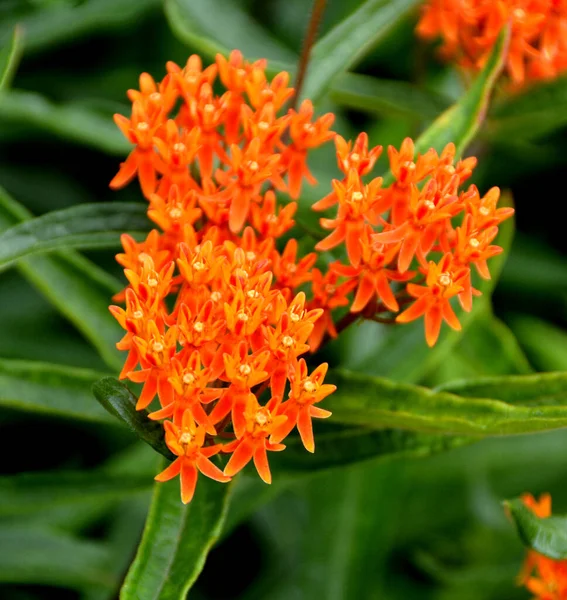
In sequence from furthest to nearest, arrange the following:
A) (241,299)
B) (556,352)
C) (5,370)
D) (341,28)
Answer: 1. (556,352)
2. (341,28)
3. (5,370)
4. (241,299)

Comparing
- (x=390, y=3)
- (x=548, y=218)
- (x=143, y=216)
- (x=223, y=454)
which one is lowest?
(x=223, y=454)

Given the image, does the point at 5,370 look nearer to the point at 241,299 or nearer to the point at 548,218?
the point at 241,299

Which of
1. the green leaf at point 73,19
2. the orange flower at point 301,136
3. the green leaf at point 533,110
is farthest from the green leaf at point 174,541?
the green leaf at point 73,19

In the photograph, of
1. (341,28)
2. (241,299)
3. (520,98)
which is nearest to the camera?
(241,299)

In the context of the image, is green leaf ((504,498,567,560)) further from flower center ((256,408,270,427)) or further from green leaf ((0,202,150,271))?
green leaf ((0,202,150,271))

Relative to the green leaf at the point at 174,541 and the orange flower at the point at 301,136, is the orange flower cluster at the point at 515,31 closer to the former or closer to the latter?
the orange flower at the point at 301,136

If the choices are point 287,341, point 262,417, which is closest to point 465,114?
point 287,341

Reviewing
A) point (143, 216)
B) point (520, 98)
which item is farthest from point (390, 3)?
point (143, 216)
